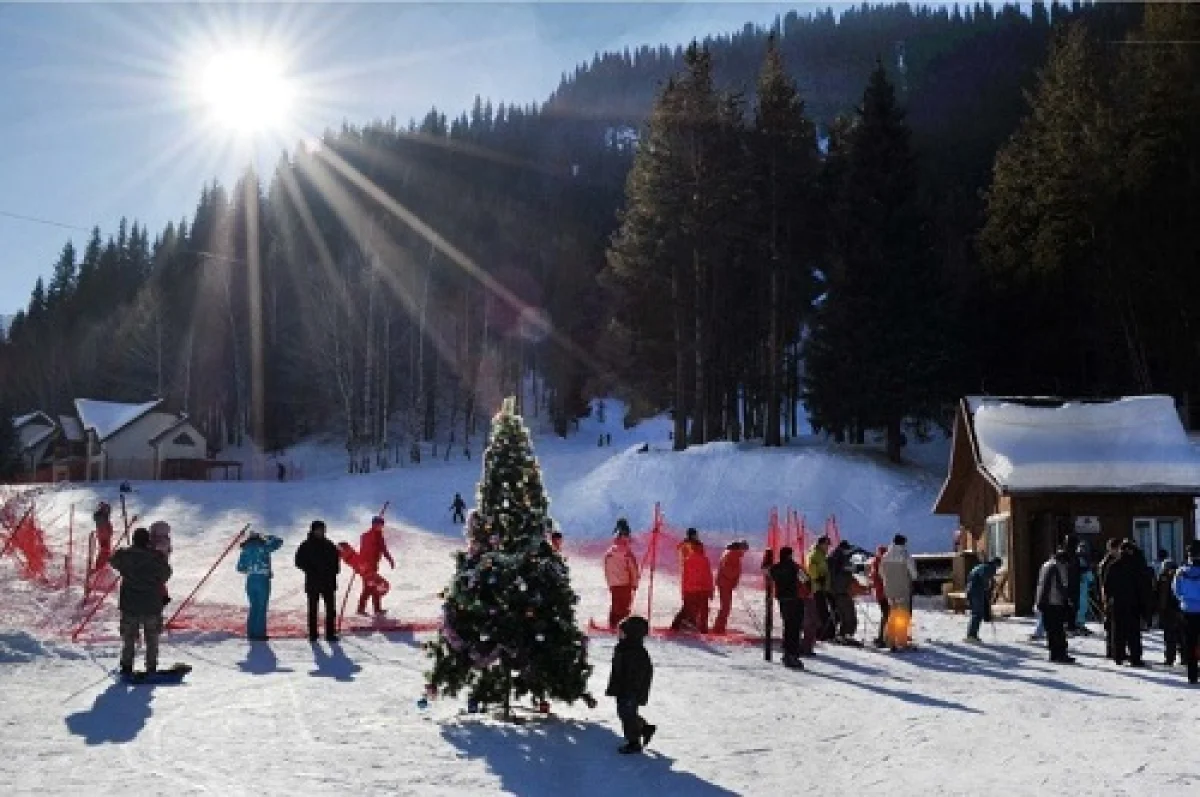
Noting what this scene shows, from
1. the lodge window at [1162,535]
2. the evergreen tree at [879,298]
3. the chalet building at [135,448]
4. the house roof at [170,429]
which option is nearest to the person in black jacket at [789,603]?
the lodge window at [1162,535]

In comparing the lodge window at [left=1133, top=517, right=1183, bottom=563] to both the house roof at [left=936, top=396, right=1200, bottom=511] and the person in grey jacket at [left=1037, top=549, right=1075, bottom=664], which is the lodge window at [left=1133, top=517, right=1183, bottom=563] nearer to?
the house roof at [left=936, top=396, right=1200, bottom=511]

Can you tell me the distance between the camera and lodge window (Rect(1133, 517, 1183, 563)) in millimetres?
23625

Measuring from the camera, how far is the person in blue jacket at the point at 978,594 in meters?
18.2

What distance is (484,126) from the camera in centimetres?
17100

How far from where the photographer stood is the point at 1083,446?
80.3 feet

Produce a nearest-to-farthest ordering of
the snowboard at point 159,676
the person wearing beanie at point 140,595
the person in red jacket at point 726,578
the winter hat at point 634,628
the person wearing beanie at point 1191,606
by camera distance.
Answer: the winter hat at point 634,628 → the snowboard at point 159,676 → the person wearing beanie at point 140,595 → the person wearing beanie at point 1191,606 → the person in red jacket at point 726,578

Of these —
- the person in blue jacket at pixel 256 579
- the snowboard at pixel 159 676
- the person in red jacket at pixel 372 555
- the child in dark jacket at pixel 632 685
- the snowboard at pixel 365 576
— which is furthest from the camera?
the snowboard at pixel 365 576

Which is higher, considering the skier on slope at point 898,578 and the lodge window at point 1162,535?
the lodge window at point 1162,535

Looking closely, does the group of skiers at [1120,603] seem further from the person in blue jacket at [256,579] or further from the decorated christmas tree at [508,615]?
the person in blue jacket at [256,579]

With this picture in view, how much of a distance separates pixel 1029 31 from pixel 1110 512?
132910mm

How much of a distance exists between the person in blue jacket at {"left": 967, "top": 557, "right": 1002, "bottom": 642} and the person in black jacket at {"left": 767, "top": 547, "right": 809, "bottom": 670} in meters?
4.91

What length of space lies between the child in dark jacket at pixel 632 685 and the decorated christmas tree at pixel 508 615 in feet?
3.11

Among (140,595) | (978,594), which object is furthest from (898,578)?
(140,595)

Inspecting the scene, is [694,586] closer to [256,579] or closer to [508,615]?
[256,579]
